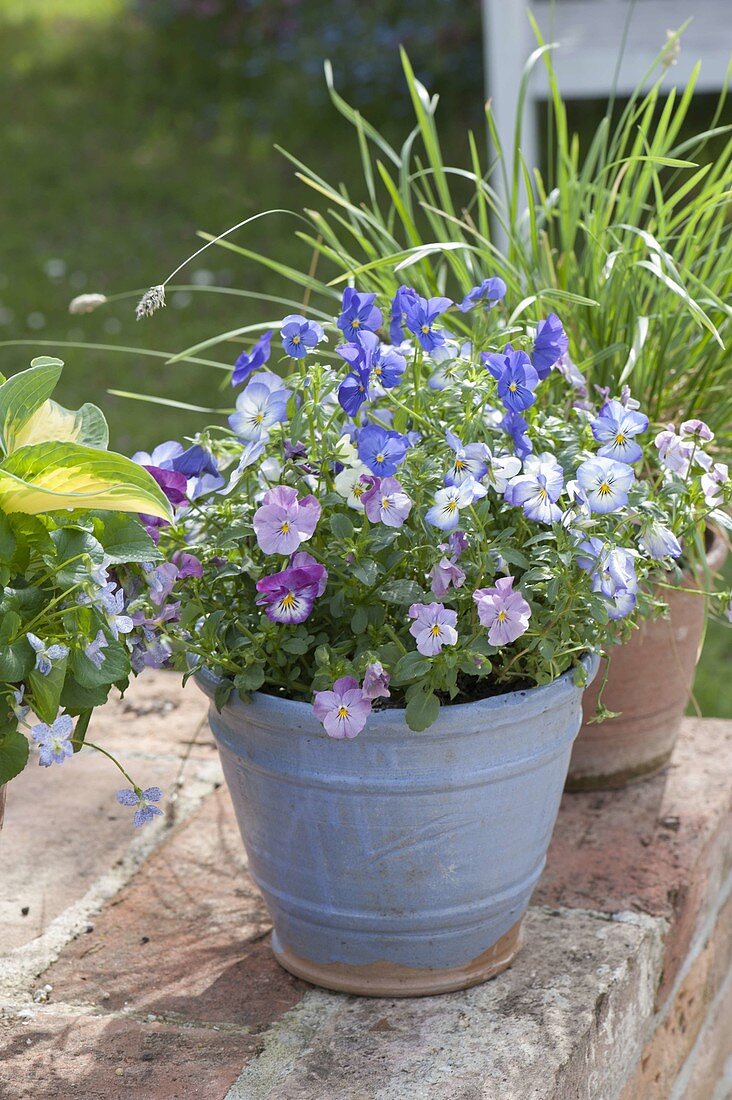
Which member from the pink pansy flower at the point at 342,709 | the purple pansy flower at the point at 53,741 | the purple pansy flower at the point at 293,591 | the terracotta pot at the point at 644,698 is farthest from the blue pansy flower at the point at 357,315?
the terracotta pot at the point at 644,698

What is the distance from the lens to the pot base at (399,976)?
4.08ft

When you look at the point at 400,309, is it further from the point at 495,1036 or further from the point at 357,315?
the point at 495,1036

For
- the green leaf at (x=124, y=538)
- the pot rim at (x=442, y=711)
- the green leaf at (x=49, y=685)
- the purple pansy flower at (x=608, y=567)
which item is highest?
the purple pansy flower at (x=608, y=567)

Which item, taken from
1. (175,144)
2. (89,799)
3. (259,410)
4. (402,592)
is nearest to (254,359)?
(259,410)

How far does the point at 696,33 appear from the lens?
12.7ft

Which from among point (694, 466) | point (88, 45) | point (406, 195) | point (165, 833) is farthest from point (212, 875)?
point (88, 45)

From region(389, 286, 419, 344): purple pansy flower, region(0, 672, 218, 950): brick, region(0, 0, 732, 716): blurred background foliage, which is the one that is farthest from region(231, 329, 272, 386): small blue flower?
region(0, 0, 732, 716): blurred background foliage

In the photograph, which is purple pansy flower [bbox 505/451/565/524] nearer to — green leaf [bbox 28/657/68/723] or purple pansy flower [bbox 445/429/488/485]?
purple pansy flower [bbox 445/429/488/485]

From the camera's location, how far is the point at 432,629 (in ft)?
3.49

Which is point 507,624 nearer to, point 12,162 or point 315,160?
point 315,160

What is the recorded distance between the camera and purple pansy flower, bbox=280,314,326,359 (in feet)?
3.80

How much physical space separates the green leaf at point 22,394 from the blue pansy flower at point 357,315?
0.25 meters

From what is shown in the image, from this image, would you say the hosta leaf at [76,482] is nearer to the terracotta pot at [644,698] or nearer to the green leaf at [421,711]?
the green leaf at [421,711]

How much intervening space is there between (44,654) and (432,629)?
0.31m
